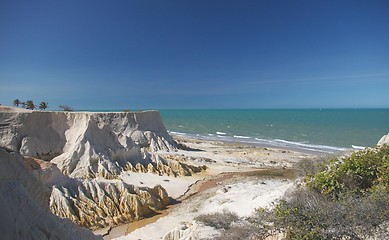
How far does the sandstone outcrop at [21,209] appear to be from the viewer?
12.2 feet

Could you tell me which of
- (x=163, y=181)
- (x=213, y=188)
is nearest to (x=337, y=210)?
(x=213, y=188)

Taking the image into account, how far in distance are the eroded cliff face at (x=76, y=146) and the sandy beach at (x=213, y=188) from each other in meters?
1.36

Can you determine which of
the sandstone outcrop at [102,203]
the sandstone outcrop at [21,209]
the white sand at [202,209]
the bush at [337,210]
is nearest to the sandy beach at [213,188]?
the white sand at [202,209]

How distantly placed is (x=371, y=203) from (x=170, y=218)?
854 cm

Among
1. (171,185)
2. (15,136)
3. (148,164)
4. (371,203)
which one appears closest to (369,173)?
(371,203)

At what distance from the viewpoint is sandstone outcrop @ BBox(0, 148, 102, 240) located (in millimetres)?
3732

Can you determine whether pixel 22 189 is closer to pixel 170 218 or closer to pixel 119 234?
pixel 119 234

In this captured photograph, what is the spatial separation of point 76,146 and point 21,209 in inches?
615

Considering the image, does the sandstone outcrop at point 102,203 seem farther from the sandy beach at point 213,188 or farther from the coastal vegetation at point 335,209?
the coastal vegetation at point 335,209

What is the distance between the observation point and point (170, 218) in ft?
43.3

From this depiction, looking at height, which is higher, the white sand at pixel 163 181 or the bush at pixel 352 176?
the bush at pixel 352 176

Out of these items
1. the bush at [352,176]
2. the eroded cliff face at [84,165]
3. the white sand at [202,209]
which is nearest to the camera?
the bush at [352,176]

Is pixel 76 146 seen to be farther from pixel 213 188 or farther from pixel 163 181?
pixel 213 188

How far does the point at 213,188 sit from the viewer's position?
743 inches
